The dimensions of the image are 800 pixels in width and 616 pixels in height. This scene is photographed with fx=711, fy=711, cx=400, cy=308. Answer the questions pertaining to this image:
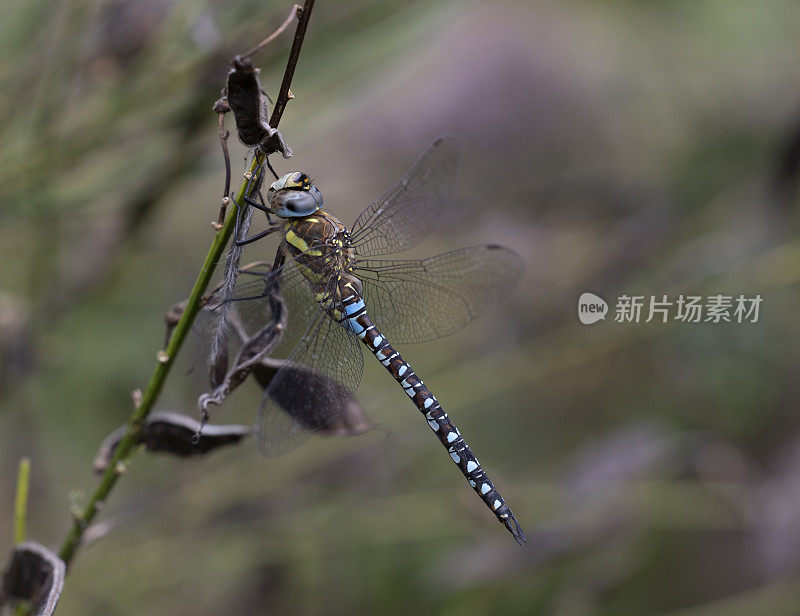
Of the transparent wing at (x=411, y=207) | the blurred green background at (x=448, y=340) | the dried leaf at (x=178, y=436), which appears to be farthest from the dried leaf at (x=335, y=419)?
the transparent wing at (x=411, y=207)

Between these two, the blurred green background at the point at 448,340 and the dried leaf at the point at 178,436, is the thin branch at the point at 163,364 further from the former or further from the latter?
the blurred green background at the point at 448,340

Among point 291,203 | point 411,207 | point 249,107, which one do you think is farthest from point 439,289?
point 249,107

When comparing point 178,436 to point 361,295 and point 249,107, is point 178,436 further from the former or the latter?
point 361,295

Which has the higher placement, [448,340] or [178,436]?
[178,436]

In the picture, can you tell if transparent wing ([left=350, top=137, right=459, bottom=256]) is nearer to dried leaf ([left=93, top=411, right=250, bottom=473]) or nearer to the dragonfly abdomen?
the dragonfly abdomen

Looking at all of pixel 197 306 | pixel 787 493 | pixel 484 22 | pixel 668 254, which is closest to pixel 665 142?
pixel 668 254

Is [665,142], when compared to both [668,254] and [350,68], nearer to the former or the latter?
[668,254]
